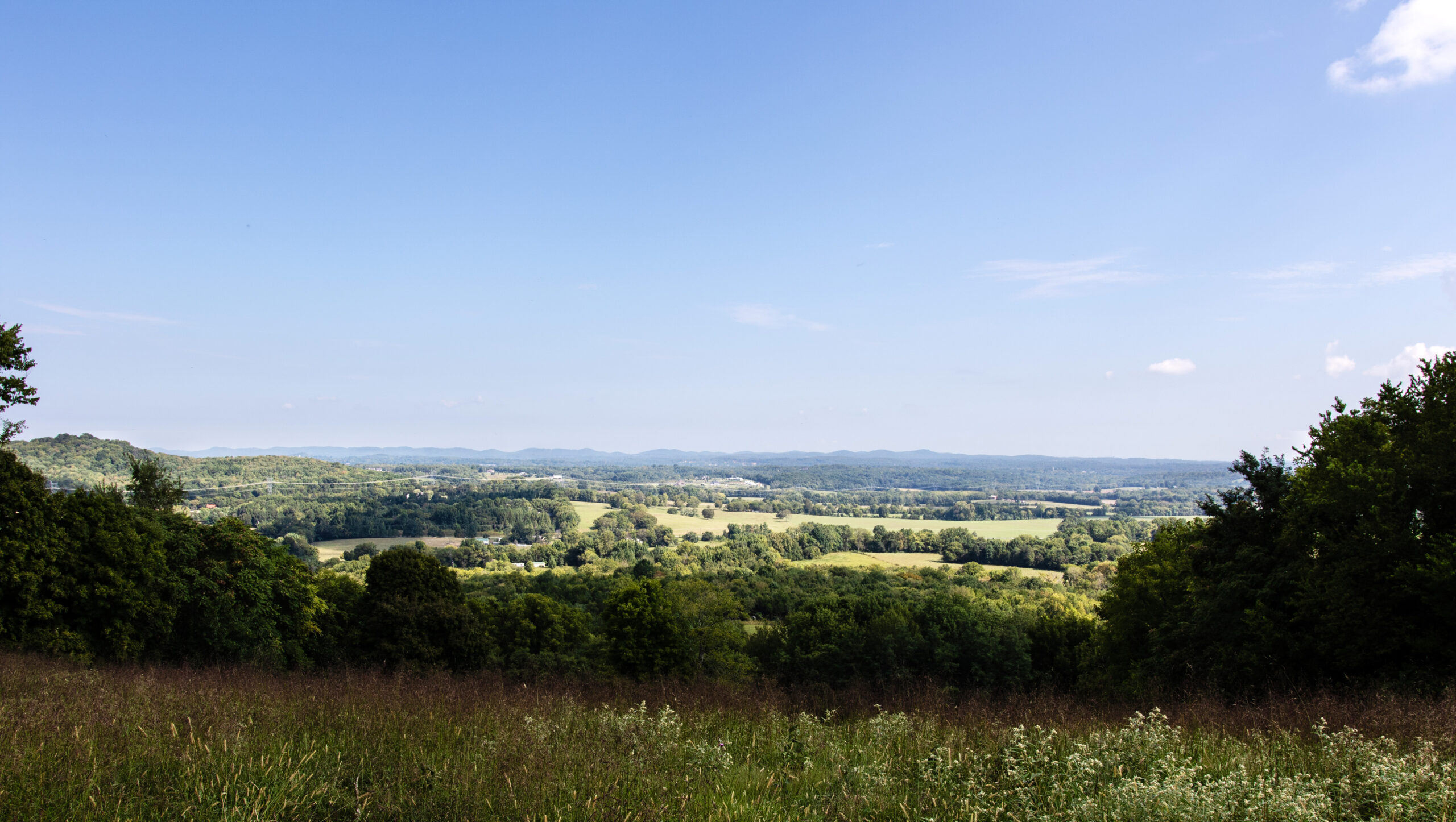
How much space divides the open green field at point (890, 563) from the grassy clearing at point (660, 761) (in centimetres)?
7557

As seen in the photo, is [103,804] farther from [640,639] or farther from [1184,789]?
[640,639]

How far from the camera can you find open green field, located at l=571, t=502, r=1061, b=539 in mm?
122250

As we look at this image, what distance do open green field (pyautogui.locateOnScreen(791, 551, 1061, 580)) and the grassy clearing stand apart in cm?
7557

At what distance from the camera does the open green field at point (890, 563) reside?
83.1 metres

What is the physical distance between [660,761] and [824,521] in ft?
451

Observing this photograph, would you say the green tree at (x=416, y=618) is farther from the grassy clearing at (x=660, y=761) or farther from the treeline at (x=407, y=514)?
the treeline at (x=407, y=514)

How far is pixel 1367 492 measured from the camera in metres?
13.6

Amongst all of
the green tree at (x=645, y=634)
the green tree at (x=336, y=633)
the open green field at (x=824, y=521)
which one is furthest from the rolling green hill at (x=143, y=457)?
the open green field at (x=824, y=521)

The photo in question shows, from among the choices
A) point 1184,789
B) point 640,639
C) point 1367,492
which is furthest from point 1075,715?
point 640,639

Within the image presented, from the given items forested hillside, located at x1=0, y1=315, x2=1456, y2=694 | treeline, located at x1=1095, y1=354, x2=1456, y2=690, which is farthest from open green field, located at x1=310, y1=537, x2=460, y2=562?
treeline, located at x1=1095, y1=354, x2=1456, y2=690

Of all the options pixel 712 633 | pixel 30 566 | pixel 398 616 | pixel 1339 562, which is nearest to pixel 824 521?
pixel 712 633

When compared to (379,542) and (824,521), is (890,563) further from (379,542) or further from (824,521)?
(379,542)

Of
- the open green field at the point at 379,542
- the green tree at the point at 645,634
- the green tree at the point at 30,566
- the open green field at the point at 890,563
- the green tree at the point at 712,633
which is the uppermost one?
the green tree at the point at 30,566

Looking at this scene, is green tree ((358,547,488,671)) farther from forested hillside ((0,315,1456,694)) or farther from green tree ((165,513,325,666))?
green tree ((165,513,325,666))
